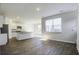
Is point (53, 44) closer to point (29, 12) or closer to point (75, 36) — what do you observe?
point (75, 36)

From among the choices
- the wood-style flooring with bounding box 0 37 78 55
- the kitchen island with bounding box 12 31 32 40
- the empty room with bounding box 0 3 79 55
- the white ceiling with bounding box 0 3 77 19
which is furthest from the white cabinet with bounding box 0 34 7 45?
the white ceiling with bounding box 0 3 77 19

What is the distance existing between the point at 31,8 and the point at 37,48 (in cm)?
102

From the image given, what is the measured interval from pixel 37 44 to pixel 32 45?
0.45 feet

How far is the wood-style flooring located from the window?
1.14 feet

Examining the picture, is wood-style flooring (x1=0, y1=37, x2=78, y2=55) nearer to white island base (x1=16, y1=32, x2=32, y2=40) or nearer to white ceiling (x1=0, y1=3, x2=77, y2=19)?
white island base (x1=16, y1=32, x2=32, y2=40)

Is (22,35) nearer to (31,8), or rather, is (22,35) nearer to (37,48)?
(37,48)

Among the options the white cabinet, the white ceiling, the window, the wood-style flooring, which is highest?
the white ceiling

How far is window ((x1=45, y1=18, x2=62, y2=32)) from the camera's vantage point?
7.20 ft

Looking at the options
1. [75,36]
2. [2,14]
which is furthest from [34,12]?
[75,36]

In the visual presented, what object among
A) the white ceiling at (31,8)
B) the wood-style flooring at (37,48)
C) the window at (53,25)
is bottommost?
the wood-style flooring at (37,48)

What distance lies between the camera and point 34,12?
7.02 feet

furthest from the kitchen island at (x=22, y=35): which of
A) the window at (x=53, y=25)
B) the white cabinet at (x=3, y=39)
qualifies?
the window at (x=53, y=25)

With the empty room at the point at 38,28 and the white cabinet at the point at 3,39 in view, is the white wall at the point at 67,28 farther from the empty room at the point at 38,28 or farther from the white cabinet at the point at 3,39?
the white cabinet at the point at 3,39

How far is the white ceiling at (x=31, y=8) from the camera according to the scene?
6.63 feet
